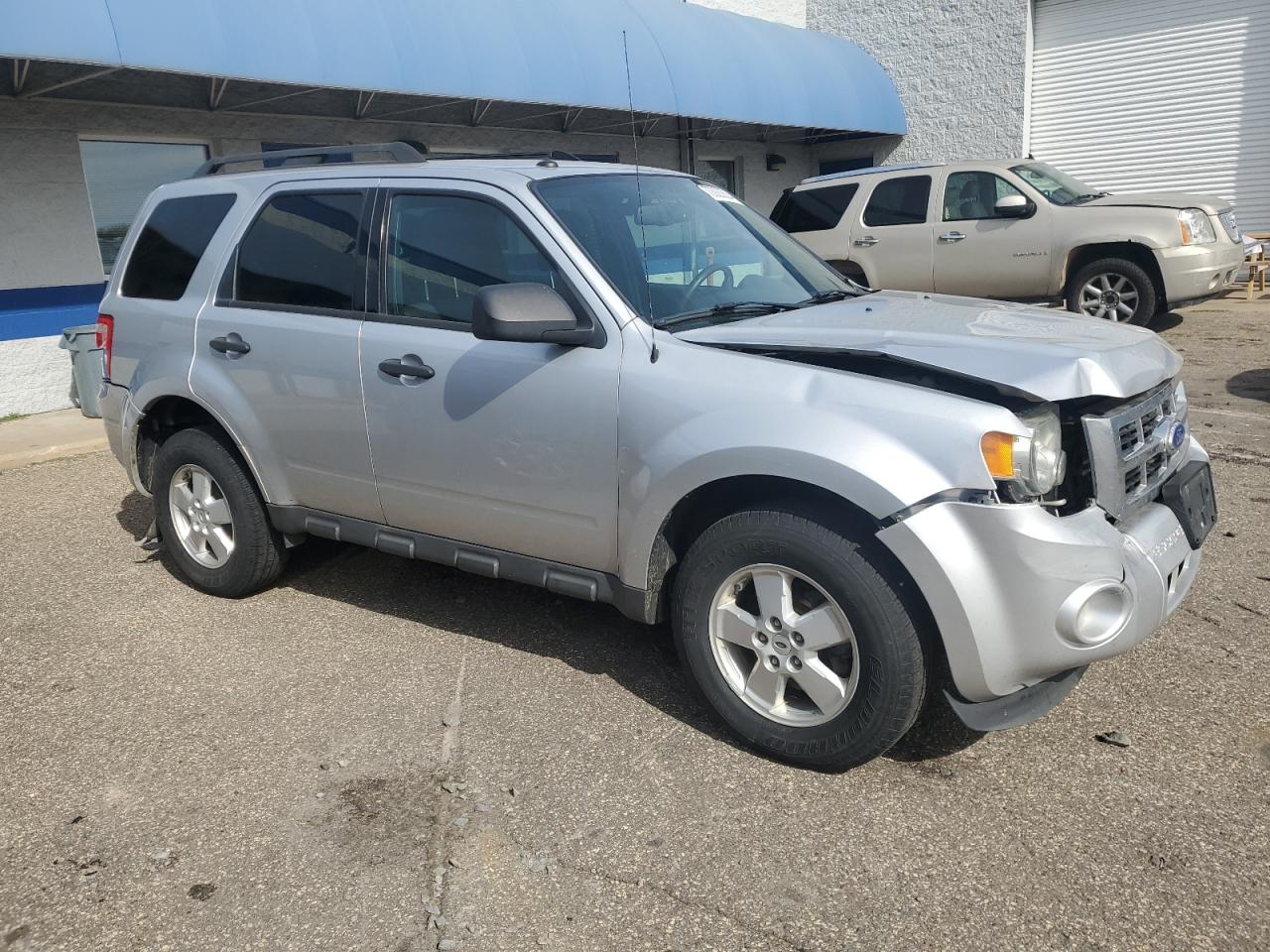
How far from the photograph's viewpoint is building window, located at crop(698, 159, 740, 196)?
1767 centimetres

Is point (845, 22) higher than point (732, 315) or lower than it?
higher

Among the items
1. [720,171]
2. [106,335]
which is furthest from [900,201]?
[106,335]

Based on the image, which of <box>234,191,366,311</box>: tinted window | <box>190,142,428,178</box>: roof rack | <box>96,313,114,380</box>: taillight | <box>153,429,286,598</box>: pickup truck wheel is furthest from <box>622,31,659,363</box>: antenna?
<box>96,313,114,380</box>: taillight

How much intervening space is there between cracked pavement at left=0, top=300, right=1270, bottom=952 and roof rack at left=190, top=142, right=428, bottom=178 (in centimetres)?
203

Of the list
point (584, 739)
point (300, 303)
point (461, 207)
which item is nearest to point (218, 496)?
point (300, 303)

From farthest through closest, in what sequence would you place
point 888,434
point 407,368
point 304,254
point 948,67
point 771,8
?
1. point 771,8
2. point 948,67
3. point 304,254
4. point 407,368
5. point 888,434

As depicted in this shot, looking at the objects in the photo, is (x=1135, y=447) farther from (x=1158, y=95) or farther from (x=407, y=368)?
(x=1158, y=95)

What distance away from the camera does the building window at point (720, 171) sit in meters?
17.7

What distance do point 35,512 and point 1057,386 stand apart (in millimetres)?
6424

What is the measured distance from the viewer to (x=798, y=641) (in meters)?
3.25

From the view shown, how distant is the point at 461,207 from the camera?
405cm

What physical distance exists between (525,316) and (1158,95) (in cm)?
1683

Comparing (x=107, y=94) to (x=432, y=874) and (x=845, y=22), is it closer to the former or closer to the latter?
(x=432, y=874)

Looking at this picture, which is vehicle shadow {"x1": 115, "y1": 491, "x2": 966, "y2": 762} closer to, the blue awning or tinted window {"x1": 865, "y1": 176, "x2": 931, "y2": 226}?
the blue awning
